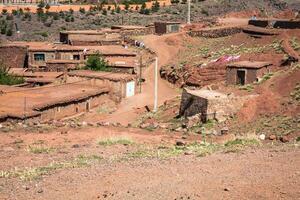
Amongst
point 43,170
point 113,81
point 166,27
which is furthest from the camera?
point 166,27

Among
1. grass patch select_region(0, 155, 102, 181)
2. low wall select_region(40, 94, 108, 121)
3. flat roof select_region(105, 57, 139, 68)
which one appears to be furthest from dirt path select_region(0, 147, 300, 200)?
flat roof select_region(105, 57, 139, 68)

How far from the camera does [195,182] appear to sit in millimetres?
10281

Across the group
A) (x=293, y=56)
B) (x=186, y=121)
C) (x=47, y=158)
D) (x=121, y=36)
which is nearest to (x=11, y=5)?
(x=121, y=36)

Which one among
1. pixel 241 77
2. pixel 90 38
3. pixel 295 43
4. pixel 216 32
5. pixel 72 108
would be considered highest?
pixel 295 43

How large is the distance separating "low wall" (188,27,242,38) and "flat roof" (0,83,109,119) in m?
19.2

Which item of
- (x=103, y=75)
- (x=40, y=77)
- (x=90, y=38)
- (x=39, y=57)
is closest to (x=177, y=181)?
(x=103, y=75)

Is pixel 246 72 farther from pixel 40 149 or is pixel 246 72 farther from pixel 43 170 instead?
pixel 43 170

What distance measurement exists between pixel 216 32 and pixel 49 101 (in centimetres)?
2615

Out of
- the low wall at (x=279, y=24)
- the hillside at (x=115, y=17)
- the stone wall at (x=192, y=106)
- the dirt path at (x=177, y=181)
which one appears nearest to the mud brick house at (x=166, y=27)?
the low wall at (x=279, y=24)

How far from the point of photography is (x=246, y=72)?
92.8ft

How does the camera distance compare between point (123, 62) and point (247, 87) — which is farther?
point (123, 62)

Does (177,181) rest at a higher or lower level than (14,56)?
higher

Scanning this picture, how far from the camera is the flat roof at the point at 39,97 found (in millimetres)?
25169

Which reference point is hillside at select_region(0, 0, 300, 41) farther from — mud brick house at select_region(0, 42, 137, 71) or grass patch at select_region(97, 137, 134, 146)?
grass patch at select_region(97, 137, 134, 146)
